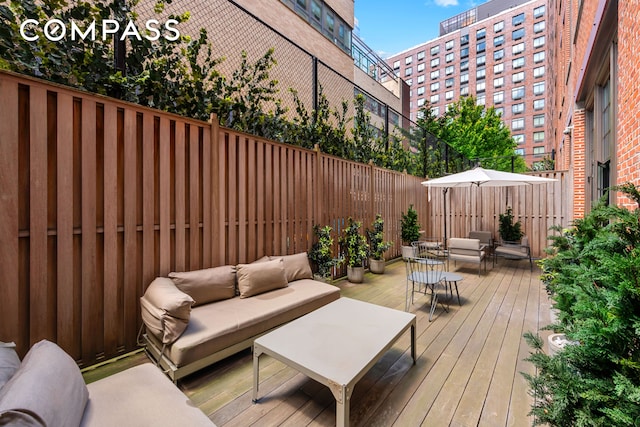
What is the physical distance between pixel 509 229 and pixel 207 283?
25.9ft

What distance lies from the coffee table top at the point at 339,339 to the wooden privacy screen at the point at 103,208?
5.15ft

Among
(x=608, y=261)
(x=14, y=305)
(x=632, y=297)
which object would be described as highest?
(x=608, y=261)

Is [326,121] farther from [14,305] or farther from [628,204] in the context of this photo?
[14,305]

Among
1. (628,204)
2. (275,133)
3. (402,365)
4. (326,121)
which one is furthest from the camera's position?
(326,121)

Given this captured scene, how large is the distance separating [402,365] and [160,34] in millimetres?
4465

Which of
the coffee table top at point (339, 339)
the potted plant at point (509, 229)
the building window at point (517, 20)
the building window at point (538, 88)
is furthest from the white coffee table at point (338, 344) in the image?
the building window at point (517, 20)

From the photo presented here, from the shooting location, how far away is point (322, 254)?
468 cm

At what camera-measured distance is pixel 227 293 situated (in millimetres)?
3146

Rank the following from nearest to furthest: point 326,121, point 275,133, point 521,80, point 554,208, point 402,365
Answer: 1. point 402,365
2. point 275,133
3. point 326,121
4. point 554,208
5. point 521,80

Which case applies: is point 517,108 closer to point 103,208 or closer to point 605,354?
point 605,354

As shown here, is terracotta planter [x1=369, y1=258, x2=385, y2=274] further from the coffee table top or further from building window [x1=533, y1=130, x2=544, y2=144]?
building window [x1=533, y1=130, x2=544, y2=144]

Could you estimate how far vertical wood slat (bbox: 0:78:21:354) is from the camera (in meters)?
2.08

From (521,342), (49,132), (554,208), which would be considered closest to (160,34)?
(49,132)


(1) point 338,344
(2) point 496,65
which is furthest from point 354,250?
(2) point 496,65
